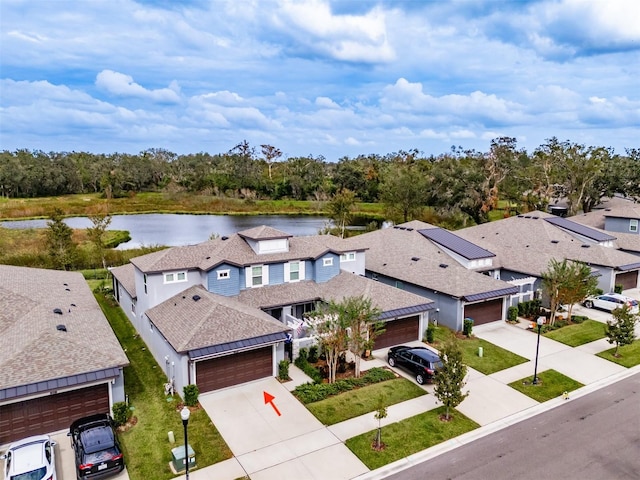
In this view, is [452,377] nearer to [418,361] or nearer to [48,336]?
[418,361]

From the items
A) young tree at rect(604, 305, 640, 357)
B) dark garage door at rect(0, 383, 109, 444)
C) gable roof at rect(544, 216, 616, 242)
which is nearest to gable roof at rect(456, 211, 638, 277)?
gable roof at rect(544, 216, 616, 242)

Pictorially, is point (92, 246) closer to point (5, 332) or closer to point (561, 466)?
point (5, 332)

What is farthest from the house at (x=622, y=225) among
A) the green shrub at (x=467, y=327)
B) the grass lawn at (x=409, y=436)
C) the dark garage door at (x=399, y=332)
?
the grass lawn at (x=409, y=436)

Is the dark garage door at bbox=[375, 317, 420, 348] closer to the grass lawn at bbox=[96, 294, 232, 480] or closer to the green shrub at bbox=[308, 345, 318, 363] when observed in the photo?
the green shrub at bbox=[308, 345, 318, 363]

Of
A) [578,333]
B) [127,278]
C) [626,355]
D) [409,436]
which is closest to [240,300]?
[127,278]

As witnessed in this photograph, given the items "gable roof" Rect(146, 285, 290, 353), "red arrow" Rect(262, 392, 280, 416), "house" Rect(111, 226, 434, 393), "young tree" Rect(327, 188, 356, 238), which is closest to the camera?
"red arrow" Rect(262, 392, 280, 416)
